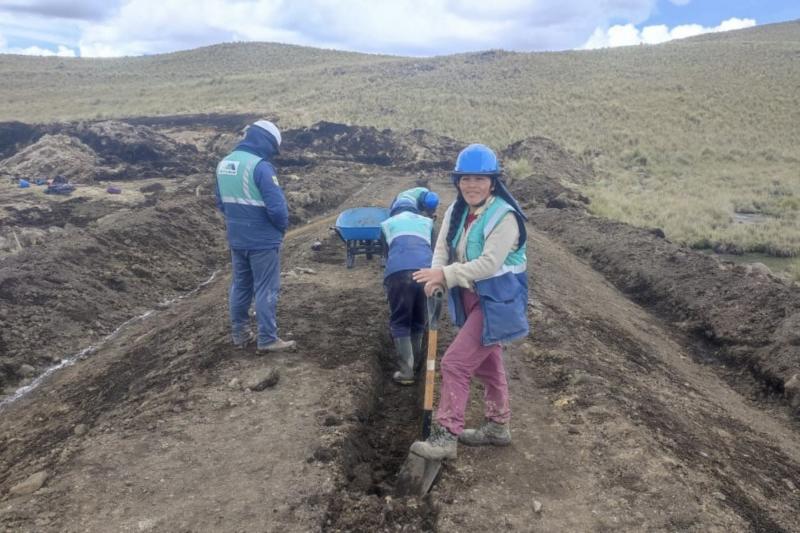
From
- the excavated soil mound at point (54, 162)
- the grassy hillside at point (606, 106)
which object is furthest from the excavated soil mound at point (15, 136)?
the grassy hillside at point (606, 106)

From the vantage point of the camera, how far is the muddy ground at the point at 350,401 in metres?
3.73

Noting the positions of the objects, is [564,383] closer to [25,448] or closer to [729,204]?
[25,448]

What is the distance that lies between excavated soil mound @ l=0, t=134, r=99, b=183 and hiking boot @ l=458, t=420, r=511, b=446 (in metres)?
19.6

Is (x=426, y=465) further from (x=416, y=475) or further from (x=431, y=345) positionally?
(x=431, y=345)

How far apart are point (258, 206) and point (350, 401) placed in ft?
6.72

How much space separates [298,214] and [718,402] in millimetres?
12211

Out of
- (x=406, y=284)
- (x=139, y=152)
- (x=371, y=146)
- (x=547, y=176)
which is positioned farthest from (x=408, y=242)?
(x=371, y=146)

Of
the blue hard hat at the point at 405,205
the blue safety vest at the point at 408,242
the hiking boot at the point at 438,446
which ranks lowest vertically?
the hiking boot at the point at 438,446

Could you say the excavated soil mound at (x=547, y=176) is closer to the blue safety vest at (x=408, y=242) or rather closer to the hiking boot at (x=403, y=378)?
the blue safety vest at (x=408, y=242)

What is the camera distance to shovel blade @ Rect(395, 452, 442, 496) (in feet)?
12.8

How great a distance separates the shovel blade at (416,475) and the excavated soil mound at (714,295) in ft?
15.5

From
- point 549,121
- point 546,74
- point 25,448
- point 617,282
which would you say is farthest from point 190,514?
point 546,74

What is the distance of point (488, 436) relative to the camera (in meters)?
4.37

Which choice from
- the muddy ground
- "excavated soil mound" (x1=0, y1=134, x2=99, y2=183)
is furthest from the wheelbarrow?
"excavated soil mound" (x1=0, y1=134, x2=99, y2=183)
